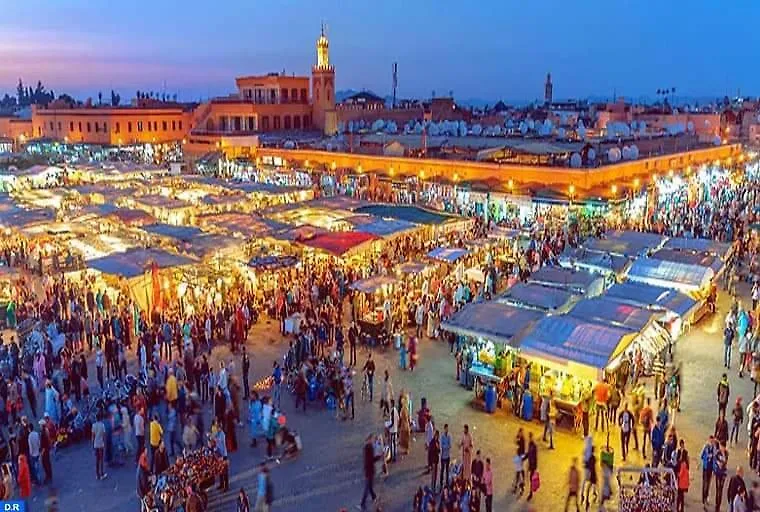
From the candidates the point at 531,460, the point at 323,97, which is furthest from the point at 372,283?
the point at 323,97

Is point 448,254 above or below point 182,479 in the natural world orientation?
above

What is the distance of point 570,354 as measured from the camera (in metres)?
10.5

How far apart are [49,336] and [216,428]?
5.73 m

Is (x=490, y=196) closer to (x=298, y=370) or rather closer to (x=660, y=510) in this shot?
(x=298, y=370)

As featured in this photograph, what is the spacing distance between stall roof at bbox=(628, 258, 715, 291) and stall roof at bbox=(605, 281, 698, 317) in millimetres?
988

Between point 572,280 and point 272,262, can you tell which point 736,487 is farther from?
point 272,262

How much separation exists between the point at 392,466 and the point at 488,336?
2.89 m

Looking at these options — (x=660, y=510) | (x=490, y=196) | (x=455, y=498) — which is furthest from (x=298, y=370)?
(x=490, y=196)

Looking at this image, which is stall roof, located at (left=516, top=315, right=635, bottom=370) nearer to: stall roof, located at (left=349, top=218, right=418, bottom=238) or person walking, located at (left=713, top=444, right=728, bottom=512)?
person walking, located at (left=713, top=444, right=728, bottom=512)

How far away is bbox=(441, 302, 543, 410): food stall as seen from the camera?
37.1ft

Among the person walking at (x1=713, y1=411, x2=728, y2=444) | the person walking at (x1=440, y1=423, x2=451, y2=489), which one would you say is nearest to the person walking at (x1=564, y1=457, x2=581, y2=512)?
the person walking at (x1=440, y1=423, x2=451, y2=489)

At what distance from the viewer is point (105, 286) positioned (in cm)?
1636

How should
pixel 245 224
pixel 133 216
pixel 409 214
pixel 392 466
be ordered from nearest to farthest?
1. pixel 392 466
2. pixel 245 224
3. pixel 133 216
4. pixel 409 214

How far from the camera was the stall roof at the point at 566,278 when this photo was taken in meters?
14.2
